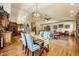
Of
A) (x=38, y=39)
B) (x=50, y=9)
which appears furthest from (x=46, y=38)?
(x=50, y=9)

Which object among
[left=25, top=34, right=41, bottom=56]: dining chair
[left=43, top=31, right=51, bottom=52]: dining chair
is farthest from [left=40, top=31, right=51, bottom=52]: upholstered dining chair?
[left=25, top=34, right=41, bottom=56]: dining chair

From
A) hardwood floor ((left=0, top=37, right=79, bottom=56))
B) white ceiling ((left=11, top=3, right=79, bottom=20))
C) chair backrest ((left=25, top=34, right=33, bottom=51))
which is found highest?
white ceiling ((left=11, top=3, right=79, bottom=20))

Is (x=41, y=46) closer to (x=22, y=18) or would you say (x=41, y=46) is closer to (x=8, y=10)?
(x=22, y=18)

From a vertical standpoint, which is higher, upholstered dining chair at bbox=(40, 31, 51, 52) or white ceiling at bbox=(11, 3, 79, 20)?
white ceiling at bbox=(11, 3, 79, 20)

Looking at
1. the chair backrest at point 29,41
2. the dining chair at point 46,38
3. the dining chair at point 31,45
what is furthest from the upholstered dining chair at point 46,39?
the chair backrest at point 29,41

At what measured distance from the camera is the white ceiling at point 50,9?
2.35m

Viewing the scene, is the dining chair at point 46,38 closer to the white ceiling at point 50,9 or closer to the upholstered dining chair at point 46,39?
the upholstered dining chair at point 46,39

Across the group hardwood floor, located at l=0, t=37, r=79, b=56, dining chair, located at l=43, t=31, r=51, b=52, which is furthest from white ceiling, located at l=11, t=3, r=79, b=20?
hardwood floor, located at l=0, t=37, r=79, b=56

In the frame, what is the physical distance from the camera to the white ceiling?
7.72 feet

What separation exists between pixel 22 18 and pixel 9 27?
28cm

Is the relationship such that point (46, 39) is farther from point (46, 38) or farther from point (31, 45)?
point (31, 45)

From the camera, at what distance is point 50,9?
2.38m

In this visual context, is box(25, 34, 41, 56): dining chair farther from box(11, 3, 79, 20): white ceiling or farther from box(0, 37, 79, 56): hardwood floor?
box(11, 3, 79, 20): white ceiling

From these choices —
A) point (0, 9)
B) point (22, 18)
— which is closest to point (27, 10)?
point (22, 18)
